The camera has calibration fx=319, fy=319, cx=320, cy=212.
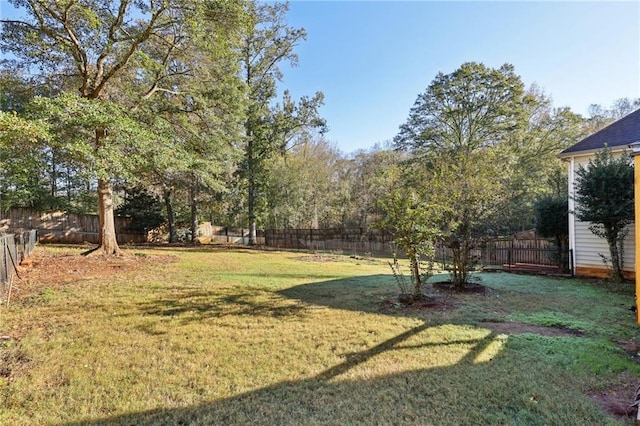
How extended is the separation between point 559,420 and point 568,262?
30.7ft

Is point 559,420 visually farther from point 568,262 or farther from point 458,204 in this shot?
point 568,262

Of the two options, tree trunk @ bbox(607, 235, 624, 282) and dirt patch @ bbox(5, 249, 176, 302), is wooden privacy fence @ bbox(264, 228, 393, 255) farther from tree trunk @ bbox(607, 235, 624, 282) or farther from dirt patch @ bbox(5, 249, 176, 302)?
tree trunk @ bbox(607, 235, 624, 282)

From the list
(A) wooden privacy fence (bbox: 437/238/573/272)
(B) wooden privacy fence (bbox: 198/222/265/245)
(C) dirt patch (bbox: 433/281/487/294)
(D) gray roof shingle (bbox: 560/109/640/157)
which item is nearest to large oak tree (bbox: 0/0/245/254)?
(C) dirt patch (bbox: 433/281/487/294)

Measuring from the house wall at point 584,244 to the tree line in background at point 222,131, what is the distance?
5.21 feet

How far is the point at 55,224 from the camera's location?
1589cm

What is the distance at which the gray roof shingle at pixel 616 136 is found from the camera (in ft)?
28.2

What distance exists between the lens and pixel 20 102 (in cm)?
1025

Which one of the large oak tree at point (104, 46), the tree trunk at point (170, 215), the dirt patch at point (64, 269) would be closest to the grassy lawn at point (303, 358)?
the dirt patch at point (64, 269)

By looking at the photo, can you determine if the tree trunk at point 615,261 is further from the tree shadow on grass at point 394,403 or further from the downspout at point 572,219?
the tree shadow on grass at point 394,403

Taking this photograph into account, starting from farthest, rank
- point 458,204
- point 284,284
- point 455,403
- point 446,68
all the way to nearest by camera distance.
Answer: point 446,68 < point 284,284 < point 458,204 < point 455,403

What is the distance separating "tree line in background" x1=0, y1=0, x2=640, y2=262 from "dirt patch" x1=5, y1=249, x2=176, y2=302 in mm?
1219

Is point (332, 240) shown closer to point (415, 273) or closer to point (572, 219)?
point (572, 219)

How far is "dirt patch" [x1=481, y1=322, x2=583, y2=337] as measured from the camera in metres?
4.14

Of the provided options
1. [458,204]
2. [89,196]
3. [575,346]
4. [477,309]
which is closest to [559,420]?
[575,346]
